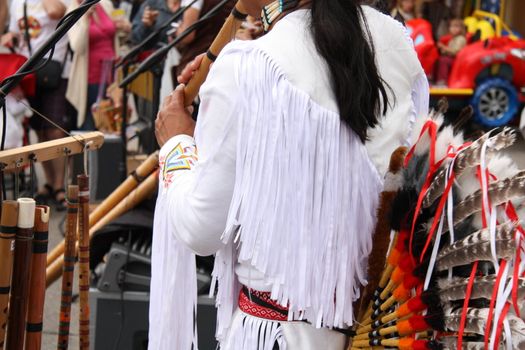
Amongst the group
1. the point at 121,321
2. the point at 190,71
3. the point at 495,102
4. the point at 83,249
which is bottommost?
the point at 495,102

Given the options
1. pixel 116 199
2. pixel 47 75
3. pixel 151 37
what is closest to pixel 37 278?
pixel 116 199

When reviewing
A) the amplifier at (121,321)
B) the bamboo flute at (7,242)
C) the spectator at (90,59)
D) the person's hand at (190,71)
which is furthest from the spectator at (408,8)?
the bamboo flute at (7,242)

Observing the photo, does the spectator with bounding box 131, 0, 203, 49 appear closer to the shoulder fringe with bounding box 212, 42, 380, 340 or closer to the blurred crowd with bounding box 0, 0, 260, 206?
the blurred crowd with bounding box 0, 0, 260, 206

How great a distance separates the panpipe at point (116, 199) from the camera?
3.41 meters

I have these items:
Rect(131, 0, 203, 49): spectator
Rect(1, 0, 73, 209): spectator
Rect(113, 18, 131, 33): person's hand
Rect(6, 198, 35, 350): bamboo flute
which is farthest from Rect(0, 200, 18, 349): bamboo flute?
Rect(113, 18, 131, 33): person's hand

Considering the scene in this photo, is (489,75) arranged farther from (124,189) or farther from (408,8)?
(124,189)

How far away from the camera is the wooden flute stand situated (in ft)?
6.43

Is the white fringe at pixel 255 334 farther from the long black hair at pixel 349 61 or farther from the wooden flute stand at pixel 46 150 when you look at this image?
the wooden flute stand at pixel 46 150

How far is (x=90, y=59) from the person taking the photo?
22.2 ft

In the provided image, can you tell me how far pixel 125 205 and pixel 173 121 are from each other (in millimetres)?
1599

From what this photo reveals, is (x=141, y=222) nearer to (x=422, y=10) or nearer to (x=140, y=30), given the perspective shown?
(x=140, y=30)

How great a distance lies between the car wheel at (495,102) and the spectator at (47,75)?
394cm

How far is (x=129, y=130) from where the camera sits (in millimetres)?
6031

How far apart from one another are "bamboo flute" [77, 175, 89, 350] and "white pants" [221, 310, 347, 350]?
2.85 ft
